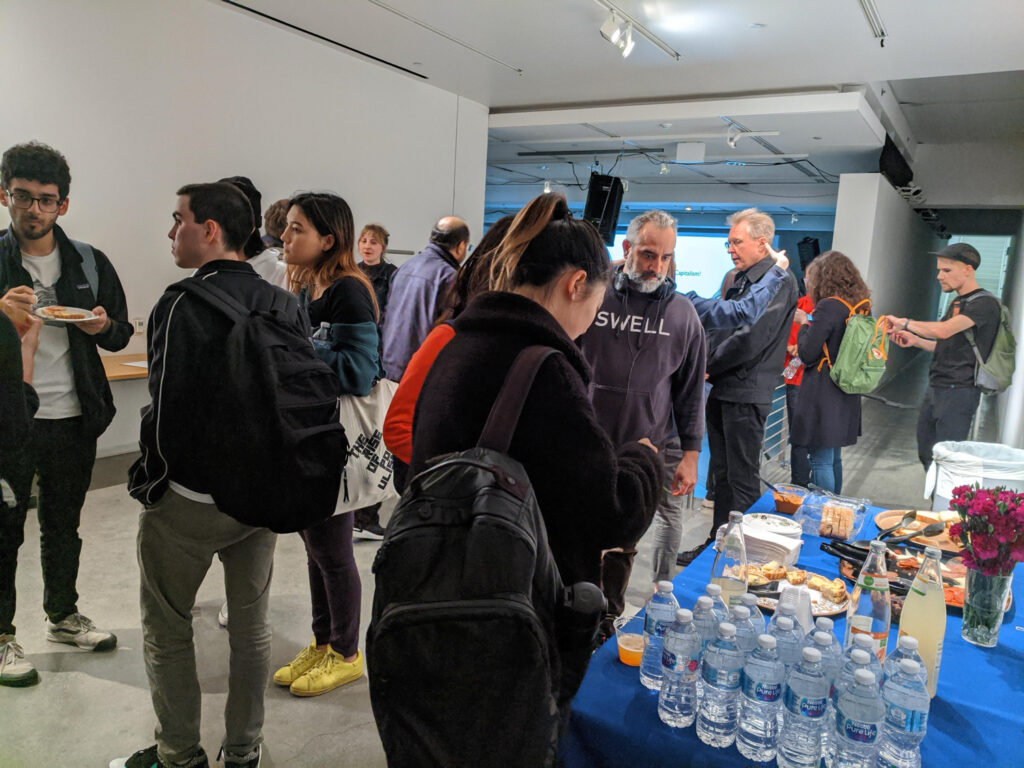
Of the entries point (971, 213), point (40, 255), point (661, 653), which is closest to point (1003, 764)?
point (661, 653)

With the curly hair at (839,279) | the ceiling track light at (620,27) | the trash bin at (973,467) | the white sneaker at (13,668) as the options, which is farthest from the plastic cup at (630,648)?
the ceiling track light at (620,27)

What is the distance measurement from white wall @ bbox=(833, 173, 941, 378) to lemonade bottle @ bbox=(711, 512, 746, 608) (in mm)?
7744

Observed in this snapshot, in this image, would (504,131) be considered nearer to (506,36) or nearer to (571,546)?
(506,36)

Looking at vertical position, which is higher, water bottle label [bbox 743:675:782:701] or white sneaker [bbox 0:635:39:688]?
water bottle label [bbox 743:675:782:701]

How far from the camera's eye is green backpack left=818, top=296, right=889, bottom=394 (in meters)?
3.90

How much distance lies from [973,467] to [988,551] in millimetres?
1884

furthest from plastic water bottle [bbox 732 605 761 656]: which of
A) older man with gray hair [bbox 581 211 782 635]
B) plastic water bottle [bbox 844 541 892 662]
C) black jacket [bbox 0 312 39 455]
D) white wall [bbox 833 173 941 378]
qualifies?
white wall [bbox 833 173 941 378]

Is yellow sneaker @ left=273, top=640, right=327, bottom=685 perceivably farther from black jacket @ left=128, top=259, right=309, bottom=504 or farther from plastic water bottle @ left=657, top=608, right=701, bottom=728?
plastic water bottle @ left=657, top=608, right=701, bottom=728

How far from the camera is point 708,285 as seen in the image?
1281 cm

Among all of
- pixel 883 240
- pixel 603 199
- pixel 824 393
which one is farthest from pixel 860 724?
pixel 883 240

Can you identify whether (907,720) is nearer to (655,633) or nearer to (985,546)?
(655,633)

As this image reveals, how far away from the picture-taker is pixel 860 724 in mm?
1012

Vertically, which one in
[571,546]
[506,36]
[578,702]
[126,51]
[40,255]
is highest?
[506,36]

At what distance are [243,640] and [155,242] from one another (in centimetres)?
365
